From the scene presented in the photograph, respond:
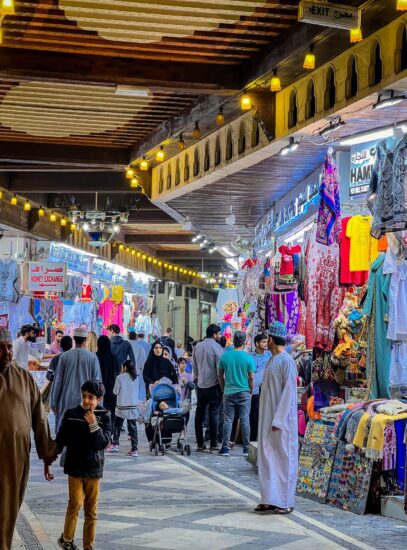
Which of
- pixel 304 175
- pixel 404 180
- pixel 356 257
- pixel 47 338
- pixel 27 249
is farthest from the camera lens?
pixel 47 338

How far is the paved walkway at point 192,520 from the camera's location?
726 centimetres

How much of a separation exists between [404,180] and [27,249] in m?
15.1

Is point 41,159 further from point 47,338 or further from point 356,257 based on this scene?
point 47,338

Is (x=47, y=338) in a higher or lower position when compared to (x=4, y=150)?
lower

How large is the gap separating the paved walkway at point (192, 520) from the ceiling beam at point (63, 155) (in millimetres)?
5283

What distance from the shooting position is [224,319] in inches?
933

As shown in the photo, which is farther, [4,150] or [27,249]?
[27,249]

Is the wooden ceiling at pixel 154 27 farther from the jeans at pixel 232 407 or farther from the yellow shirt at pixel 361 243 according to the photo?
the jeans at pixel 232 407

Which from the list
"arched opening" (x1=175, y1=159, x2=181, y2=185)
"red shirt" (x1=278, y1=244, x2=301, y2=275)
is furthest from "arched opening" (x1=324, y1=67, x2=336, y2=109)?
"arched opening" (x1=175, y1=159, x2=181, y2=185)

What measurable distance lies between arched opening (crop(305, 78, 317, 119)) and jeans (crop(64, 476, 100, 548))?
513 centimetres

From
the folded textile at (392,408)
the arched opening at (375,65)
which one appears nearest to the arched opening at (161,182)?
the arched opening at (375,65)

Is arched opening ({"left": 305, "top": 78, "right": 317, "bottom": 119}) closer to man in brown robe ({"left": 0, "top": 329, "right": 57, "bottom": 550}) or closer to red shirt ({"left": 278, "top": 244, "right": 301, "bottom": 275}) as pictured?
red shirt ({"left": 278, "top": 244, "right": 301, "bottom": 275})

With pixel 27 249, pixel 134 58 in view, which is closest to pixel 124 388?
pixel 134 58

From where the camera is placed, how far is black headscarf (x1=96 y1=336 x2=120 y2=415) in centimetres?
1344
